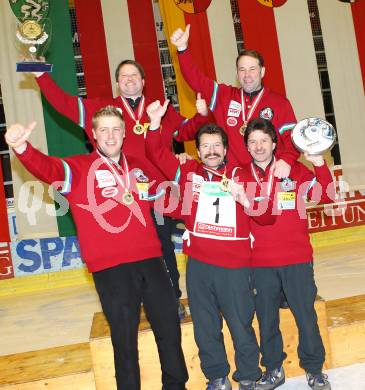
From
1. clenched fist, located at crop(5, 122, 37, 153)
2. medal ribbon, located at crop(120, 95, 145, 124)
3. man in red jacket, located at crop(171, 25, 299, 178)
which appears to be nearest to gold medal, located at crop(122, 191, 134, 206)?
clenched fist, located at crop(5, 122, 37, 153)

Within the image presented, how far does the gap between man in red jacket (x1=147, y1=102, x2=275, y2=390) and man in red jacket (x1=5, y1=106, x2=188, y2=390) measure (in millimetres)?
183

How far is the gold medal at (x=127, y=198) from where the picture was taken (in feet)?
8.27

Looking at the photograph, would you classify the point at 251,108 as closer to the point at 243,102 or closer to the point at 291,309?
the point at 243,102

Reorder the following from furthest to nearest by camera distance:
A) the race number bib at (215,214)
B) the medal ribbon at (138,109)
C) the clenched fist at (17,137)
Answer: the medal ribbon at (138,109) < the race number bib at (215,214) < the clenched fist at (17,137)

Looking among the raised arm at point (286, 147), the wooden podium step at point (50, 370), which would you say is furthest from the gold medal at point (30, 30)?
the wooden podium step at point (50, 370)

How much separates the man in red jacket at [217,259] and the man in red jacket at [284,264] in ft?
0.33

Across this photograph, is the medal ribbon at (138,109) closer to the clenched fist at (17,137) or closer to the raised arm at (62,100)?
the raised arm at (62,100)

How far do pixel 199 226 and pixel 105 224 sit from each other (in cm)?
49

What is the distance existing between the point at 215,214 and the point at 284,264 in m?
0.43

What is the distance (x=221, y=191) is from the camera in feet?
8.73

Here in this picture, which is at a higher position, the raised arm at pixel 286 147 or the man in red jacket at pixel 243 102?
the man in red jacket at pixel 243 102

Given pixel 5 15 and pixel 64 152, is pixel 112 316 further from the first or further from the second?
pixel 5 15

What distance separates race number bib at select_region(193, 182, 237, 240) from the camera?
Answer: 8.64ft

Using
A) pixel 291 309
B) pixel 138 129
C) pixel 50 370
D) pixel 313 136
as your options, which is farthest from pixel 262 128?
pixel 50 370
